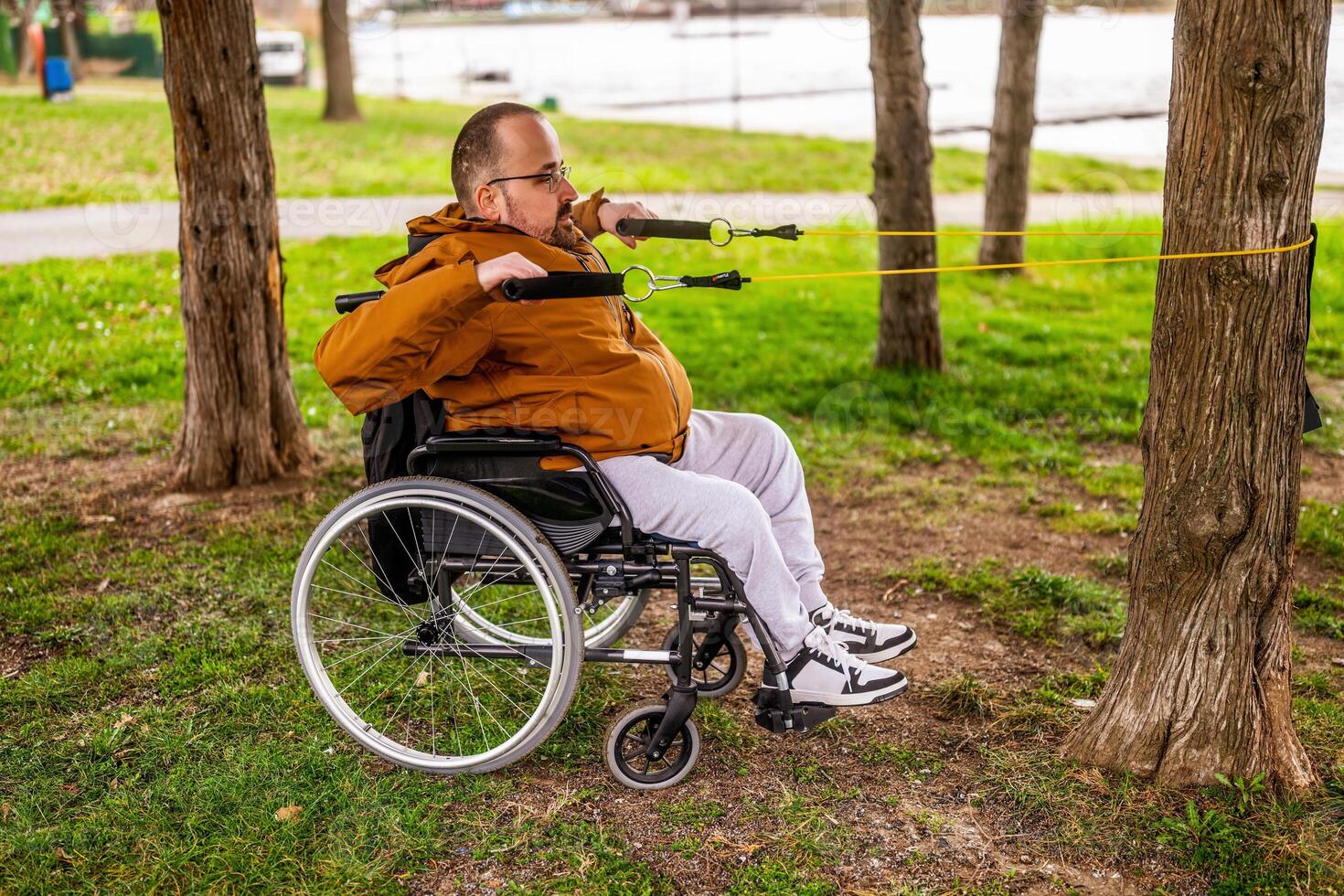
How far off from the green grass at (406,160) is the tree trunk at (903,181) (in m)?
5.17

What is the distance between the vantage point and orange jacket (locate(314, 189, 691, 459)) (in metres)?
2.74

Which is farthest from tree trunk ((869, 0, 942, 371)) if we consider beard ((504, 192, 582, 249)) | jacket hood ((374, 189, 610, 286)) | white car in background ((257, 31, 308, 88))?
white car in background ((257, 31, 308, 88))

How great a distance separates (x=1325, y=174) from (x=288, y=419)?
1310 cm

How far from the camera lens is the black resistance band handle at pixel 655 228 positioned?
3.34 meters

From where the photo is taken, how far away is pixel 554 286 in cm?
261

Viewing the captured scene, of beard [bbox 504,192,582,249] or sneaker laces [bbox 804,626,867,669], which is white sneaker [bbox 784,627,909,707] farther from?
beard [bbox 504,192,582,249]

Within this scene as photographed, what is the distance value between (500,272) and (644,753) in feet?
4.03

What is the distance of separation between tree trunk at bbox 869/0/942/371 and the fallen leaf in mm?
4256

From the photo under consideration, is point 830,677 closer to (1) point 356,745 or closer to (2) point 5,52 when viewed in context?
(1) point 356,745

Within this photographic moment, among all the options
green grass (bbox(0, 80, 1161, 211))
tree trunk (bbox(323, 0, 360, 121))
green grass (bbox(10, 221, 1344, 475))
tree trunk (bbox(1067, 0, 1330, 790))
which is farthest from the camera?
tree trunk (bbox(323, 0, 360, 121))

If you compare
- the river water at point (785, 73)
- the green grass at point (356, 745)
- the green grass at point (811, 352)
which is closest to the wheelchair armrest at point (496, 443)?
the green grass at point (356, 745)

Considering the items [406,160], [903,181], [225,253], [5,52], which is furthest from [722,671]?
[5,52]

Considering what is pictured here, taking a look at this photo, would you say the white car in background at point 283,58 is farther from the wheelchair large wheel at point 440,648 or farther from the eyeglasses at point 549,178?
the eyeglasses at point 549,178

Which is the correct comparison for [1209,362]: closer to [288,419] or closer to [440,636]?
[440,636]
